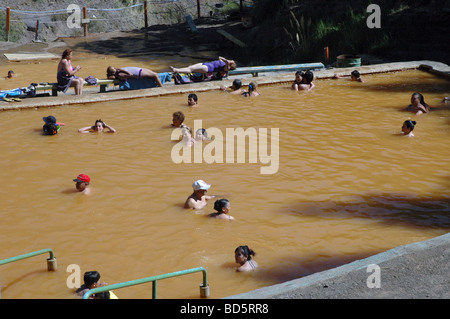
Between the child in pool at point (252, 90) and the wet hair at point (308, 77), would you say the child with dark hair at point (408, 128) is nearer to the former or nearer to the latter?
the wet hair at point (308, 77)

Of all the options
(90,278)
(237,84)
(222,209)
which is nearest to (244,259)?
(222,209)

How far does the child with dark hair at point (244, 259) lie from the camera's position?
7.08 m

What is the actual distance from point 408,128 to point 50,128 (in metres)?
7.14

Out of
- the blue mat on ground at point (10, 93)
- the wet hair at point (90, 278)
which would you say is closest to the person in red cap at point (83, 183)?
the wet hair at point (90, 278)

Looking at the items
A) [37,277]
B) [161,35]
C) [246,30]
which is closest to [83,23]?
[161,35]

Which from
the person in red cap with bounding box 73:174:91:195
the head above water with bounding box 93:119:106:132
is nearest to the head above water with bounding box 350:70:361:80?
the head above water with bounding box 93:119:106:132

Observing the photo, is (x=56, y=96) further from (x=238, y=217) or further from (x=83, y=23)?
(x=83, y=23)

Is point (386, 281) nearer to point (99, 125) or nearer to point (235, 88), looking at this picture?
point (99, 125)

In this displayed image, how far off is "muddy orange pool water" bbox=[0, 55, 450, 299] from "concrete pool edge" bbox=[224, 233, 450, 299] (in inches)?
49.2

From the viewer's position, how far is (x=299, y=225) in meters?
8.31

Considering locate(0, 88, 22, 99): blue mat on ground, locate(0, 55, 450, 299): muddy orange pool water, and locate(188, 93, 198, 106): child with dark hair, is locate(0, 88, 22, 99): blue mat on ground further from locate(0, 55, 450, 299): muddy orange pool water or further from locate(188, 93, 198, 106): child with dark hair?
locate(188, 93, 198, 106): child with dark hair

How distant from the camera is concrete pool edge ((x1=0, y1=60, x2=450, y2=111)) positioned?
1427cm

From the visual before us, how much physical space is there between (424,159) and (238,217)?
13.9 feet

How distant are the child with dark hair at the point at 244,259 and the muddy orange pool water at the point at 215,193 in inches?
4.2
